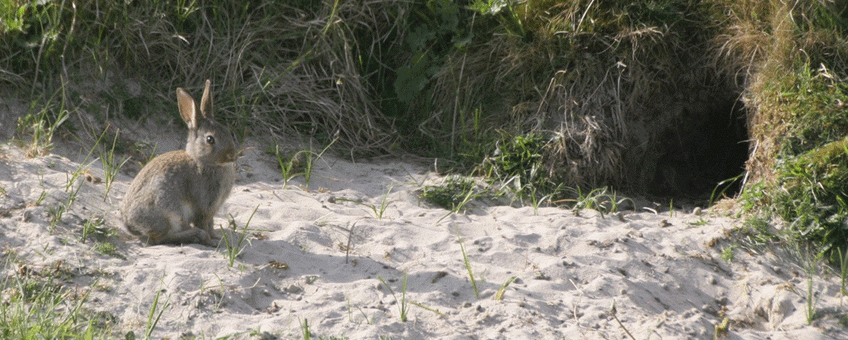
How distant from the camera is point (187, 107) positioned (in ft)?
17.0

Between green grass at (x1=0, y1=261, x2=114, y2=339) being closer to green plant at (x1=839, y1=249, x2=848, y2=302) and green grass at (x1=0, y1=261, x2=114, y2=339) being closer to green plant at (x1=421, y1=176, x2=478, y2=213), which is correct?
green plant at (x1=421, y1=176, x2=478, y2=213)

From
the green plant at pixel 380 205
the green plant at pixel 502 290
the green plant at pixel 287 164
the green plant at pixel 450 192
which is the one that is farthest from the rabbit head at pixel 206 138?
the green plant at pixel 502 290

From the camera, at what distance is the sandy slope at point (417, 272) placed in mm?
4289

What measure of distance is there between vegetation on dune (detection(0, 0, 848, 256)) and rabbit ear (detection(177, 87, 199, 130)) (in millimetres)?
1214

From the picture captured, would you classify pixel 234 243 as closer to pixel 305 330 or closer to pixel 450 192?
pixel 305 330

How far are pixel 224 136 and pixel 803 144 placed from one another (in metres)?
3.66

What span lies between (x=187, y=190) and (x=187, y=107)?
0.51m

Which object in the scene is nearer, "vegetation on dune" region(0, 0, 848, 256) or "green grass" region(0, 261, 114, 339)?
"green grass" region(0, 261, 114, 339)

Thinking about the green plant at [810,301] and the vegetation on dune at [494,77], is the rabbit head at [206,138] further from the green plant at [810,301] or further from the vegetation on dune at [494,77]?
the green plant at [810,301]

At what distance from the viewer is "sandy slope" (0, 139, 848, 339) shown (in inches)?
169

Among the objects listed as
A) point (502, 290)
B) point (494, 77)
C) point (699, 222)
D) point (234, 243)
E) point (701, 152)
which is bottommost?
point (701, 152)

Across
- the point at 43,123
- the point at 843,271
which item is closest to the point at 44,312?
the point at 43,123

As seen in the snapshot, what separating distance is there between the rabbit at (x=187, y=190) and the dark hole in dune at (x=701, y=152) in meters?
3.53

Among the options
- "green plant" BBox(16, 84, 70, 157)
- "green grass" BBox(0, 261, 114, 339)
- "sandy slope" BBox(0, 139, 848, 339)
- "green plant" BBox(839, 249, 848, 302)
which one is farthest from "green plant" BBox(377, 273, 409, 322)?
"green plant" BBox(16, 84, 70, 157)
